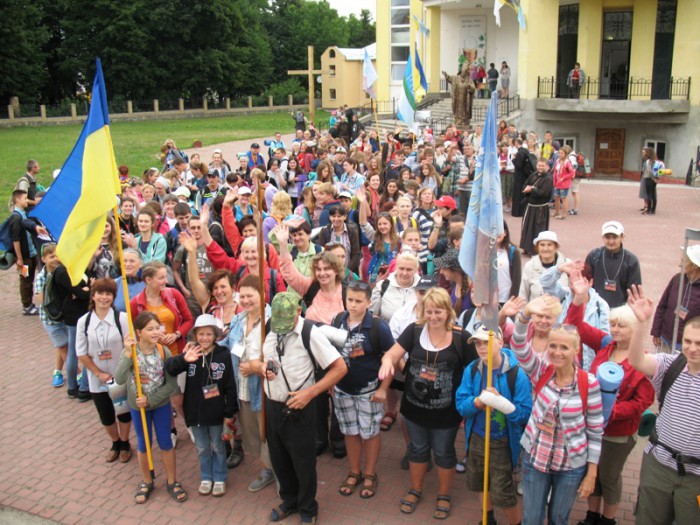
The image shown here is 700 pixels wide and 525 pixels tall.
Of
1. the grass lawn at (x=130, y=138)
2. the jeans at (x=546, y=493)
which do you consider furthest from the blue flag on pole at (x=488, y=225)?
the grass lawn at (x=130, y=138)

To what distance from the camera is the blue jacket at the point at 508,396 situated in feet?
15.2

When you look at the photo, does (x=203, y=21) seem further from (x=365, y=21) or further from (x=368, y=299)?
(x=368, y=299)

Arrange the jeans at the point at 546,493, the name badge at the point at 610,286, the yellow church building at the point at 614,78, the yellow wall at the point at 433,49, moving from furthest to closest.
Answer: the yellow wall at the point at 433,49, the yellow church building at the point at 614,78, the name badge at the point at 610,286, the jeans at the point at 546,493

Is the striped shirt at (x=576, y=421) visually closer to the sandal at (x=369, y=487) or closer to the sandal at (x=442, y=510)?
the sandal at (x=442, y=510)

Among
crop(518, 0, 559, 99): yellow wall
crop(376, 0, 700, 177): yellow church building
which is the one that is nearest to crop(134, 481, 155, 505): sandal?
crop(376, 0, 700, 177): yellow church building

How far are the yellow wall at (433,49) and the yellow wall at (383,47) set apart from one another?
2.91 meters

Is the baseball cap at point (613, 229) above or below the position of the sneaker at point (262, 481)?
above

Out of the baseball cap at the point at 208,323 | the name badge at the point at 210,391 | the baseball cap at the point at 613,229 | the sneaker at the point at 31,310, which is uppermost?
the baseball cap at the point at 613,229

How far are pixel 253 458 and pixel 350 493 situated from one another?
3.79 ft

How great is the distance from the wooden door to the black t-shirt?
82.5 ft

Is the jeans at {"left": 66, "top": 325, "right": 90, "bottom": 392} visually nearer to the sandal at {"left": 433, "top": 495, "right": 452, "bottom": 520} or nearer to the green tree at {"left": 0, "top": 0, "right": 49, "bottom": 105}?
the sandal at {"left": 433, "top": 495, "right": 452, "bottom": 520}

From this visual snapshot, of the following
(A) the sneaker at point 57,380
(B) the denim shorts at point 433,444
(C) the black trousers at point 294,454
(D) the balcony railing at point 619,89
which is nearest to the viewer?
(C) the black trousers at point 294,454

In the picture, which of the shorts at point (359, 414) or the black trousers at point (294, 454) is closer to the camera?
the black trousers at point (294, 454)

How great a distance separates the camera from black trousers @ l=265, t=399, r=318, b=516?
16.4 feet
